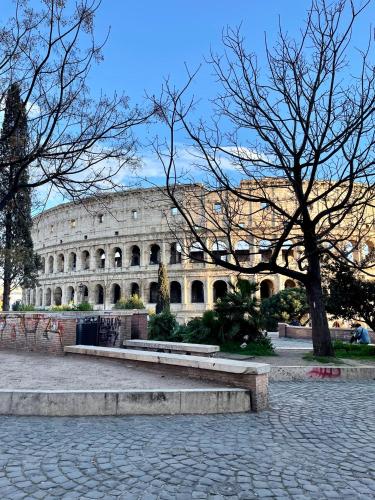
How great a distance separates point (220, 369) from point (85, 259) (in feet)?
158

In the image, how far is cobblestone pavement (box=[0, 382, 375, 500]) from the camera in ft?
10.6

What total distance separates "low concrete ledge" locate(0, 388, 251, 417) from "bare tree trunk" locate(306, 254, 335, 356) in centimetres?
530

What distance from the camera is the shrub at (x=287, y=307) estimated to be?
25.2 meters

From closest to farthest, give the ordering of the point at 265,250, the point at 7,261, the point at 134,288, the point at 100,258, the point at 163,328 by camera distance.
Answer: the point at 163,328, the point at 265,250, the point at 7,261, the point at 134,288, the point at 100,258

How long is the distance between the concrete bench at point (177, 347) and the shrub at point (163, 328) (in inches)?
53.2

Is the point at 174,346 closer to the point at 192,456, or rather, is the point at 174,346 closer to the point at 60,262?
the point at 192,456

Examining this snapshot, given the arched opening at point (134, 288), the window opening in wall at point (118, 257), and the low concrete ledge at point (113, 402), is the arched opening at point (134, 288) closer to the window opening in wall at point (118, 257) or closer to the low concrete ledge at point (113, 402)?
the window opening in wall at point (118, 257)

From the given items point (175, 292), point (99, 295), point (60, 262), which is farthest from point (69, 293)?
point (175, 292)

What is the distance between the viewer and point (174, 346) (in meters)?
9.77

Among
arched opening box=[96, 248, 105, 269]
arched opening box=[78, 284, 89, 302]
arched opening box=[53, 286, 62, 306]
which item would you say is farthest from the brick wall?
arched opening box=[53, 286, 62, 306]

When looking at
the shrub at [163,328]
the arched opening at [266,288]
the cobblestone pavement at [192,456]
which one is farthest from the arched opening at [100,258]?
the cobblestone pavement at [192,456]

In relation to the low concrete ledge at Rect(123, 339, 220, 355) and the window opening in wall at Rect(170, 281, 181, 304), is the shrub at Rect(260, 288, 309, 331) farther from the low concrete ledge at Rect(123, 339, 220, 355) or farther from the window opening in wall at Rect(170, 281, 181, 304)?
the window opening in wall at Rect(170, 281, 181, 304)

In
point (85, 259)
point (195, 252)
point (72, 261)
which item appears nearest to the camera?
point (195, 252)

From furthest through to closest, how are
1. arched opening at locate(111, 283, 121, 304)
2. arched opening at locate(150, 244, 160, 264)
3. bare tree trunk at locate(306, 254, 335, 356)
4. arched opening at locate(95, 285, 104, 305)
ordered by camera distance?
arched opening at locate(95, 285, 104, 305)
arched opening at locate(111, 283, 121, 304)
arched opening at locate(150, 244, 160, 264)
bare tree trunk at locate(306, 254, 335, 356)
